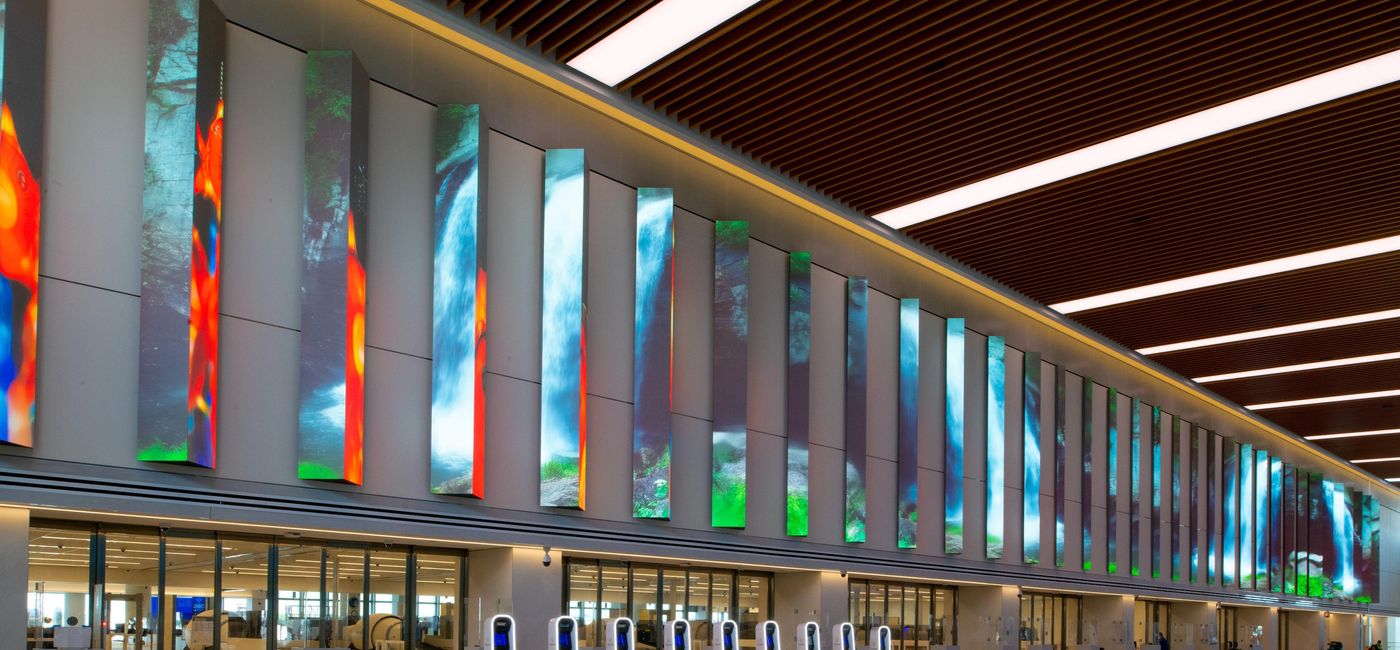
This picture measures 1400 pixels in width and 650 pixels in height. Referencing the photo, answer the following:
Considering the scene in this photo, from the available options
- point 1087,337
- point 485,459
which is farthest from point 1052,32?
point 1087,337

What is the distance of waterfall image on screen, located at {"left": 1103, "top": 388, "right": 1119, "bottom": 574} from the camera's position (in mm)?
30391

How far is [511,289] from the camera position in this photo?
591 inches

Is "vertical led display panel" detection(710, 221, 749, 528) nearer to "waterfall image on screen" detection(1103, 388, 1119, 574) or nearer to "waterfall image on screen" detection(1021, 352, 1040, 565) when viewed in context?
"waterfall image on screen" detection(1021, 352, 1040, 565)

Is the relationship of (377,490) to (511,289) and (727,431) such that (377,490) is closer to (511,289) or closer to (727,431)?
(511,289)

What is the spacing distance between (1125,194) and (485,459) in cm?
1037

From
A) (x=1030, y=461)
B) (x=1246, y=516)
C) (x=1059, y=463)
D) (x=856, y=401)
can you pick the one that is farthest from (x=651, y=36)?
(x=1246, y=516)

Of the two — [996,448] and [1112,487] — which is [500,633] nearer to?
[996,448]

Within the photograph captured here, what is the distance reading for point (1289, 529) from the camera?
1724 inches

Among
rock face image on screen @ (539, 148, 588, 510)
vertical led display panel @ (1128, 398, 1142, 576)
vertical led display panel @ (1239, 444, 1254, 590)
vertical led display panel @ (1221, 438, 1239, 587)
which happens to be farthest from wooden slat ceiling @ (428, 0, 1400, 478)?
vertical led display panel @ (1239, 444, 1254, 590)

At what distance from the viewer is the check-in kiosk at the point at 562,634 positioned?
48.6ft

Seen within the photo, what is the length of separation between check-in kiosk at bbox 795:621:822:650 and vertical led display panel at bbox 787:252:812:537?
158 cm

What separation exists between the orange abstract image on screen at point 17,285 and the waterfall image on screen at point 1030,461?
20.5 meters

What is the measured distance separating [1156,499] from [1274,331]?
708 cm

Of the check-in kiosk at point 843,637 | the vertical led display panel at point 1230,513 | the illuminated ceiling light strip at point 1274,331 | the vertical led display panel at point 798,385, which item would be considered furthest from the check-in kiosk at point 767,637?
the vertical led display panel at point 1230,513
